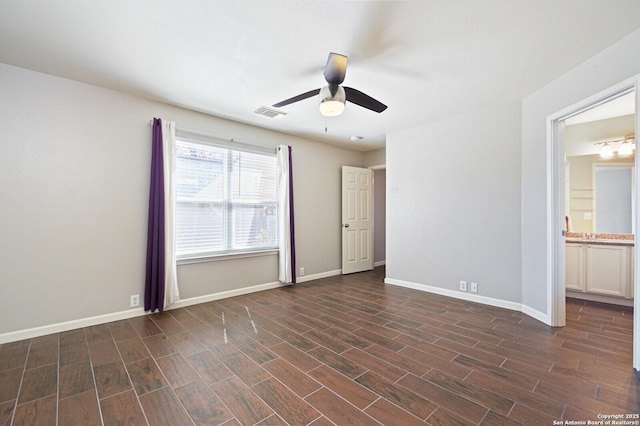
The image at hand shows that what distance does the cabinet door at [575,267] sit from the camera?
387cm

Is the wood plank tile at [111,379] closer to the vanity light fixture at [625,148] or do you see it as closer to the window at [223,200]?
the window at [223,200]

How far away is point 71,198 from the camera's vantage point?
2.95 m

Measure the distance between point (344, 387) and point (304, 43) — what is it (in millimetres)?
2645

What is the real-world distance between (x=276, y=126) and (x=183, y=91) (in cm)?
153

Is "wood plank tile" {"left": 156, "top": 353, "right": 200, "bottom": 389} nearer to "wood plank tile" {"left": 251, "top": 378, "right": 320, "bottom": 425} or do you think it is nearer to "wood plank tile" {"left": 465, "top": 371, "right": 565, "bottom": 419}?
"wood plank tile" {"left": 251, "top": 378, "right": 320, "bottom": 425}

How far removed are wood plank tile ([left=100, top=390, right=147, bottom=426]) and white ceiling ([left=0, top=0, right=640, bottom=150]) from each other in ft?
8.62

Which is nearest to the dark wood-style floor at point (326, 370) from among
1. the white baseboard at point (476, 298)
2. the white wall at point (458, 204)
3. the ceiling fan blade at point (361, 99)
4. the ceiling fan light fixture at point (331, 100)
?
the white baseboard at point (476, 298)

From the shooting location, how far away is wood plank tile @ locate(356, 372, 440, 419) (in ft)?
5.61

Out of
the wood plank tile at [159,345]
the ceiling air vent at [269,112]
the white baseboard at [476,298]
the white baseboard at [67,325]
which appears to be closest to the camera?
the wood plank tile at [159,345]

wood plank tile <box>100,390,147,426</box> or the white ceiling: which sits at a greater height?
the white ceiling

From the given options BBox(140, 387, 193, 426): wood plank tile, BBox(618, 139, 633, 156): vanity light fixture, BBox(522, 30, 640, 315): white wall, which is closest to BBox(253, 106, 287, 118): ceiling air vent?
BBox(522, 30, 640, 315): white wall

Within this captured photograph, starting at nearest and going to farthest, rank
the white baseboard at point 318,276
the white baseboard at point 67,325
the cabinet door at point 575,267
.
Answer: the white baseboard at point 67,325, the cabinet door at point 575,267, the white baseboard at point 318,276

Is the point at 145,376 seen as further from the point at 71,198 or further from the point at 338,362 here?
the point at 71,198

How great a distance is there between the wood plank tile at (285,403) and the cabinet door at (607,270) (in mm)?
4297
